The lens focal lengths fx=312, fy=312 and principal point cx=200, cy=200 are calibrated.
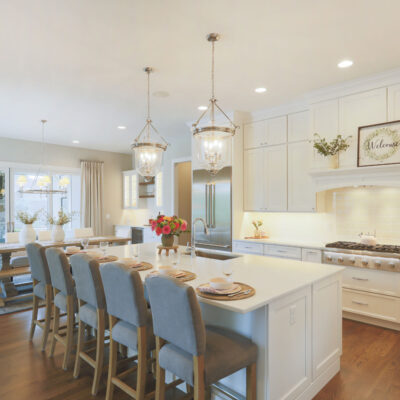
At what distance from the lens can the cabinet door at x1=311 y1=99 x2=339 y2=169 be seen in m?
3.97

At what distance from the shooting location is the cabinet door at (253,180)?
489 cm

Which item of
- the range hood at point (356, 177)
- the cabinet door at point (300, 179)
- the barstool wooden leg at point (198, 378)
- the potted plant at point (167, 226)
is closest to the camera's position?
the barstool wooden leg at point (198, 378)

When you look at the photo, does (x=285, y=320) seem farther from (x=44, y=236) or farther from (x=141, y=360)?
(x=44, y=236)

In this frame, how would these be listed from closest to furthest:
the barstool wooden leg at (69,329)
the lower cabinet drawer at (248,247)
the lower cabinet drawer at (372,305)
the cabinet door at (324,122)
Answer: the barstool wooden leg at (69,329) → the lower cabinet drawer at (372,305) → the cabinet door at (324,122) → the lower cabinet drawer at (248,247)

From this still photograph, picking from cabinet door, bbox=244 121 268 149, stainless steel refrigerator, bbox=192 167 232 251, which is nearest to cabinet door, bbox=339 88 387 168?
cabinet door, bbox=244 121 268 149

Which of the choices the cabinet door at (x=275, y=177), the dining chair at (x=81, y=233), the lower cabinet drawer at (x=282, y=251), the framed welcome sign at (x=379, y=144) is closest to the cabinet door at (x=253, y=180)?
the cabinet door at (x=275, y=177)

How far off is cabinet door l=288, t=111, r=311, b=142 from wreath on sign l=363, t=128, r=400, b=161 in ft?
2.66

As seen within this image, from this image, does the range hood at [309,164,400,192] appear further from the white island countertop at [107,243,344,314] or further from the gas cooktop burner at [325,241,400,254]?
the white island countertop at [107,243,344,314]

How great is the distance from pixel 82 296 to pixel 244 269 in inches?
53.0

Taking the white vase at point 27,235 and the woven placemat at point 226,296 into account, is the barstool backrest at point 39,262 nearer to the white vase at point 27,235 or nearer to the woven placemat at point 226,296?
the woven placemat at point 226,296

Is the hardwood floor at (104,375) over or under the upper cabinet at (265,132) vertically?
under

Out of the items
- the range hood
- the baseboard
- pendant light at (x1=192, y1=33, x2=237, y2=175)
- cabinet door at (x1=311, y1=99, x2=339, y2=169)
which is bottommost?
the baseboard

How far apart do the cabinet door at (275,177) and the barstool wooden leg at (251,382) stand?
2995 mm

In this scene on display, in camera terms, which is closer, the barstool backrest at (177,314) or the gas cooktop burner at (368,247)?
the barstool backrest at (177,314)
